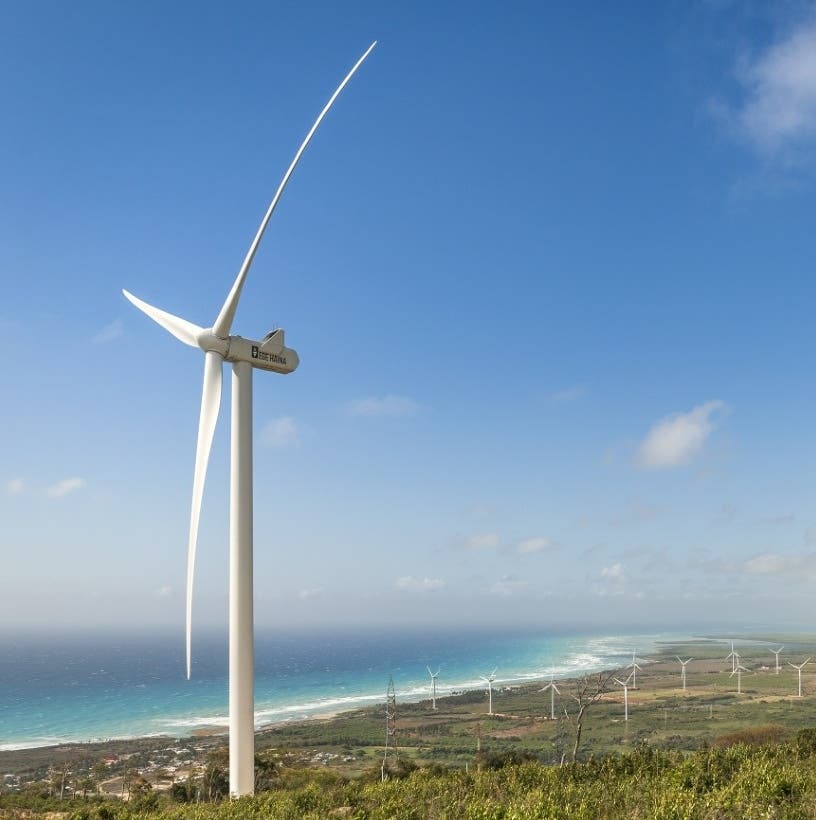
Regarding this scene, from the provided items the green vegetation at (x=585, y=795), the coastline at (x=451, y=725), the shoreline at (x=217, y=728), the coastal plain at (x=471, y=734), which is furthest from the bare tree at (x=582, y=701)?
the shoreline at (x=217, y=728)

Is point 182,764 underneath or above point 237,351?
underneath

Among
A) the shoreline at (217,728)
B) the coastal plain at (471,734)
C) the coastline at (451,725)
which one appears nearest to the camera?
the coastal plain at (471,734)

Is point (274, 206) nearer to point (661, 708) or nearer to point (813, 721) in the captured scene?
point (813, 721)

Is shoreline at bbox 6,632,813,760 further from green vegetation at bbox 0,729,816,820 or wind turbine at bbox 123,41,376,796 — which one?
green vegetation at bbox 0,729,816,820

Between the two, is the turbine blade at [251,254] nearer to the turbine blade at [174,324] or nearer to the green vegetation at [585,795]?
the turbine blade at [174,324]

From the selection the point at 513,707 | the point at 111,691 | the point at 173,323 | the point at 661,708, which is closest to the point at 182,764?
the point at 173,323

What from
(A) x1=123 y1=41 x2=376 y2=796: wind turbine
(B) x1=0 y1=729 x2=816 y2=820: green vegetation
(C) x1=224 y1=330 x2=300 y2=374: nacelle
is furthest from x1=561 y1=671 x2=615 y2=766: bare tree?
(C) x1=224 y1=330 x2=300 y2=374: nacelle
